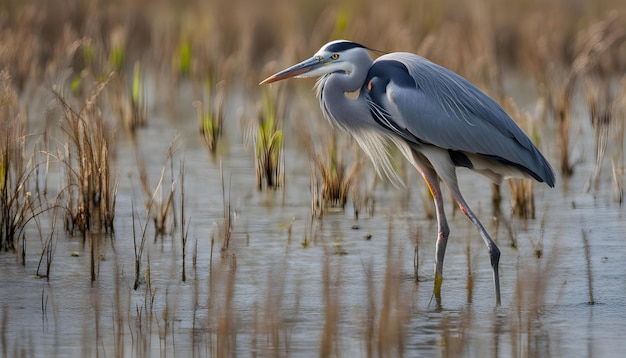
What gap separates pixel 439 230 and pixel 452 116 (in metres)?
0.54

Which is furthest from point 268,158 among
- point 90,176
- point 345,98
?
point 345,98

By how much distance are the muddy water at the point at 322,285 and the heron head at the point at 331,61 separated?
91cm

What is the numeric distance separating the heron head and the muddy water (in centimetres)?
91

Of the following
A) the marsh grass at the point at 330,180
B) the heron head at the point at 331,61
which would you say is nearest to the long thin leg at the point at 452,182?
the heron head at the point at 331,61

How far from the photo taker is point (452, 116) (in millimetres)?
5531

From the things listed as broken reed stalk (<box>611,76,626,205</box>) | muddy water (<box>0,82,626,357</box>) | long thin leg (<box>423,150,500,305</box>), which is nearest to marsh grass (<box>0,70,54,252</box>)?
muddy water (<box>0,82,626,357</box>)

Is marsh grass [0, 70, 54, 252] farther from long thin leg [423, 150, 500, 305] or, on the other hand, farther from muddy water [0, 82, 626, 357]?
long thin leg [423, 150, 500, 305]

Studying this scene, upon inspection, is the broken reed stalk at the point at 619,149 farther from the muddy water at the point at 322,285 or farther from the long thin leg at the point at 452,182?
the long thin leg at the point at 452,182

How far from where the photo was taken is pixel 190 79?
42.7ft

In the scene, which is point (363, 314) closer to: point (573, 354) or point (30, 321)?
point (573, 354)

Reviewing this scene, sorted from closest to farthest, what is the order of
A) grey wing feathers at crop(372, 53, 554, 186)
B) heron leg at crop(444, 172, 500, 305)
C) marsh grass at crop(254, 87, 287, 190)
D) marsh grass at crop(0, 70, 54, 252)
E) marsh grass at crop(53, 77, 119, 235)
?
heron leg at crop(444, 172, 500, 305) → grey wing feathers at crop(372, 53, 554, 186) → marsh grass at crop(0, 70, 54, 252) → marsh grass at crop(53, 77, 119, 235) → marsh grass at crop(254, 87, 287, 190)

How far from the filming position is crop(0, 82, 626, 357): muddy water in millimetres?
4246

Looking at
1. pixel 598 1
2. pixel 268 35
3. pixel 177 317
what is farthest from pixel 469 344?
pixel 598 1

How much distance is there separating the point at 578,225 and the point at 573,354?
2.56 m
